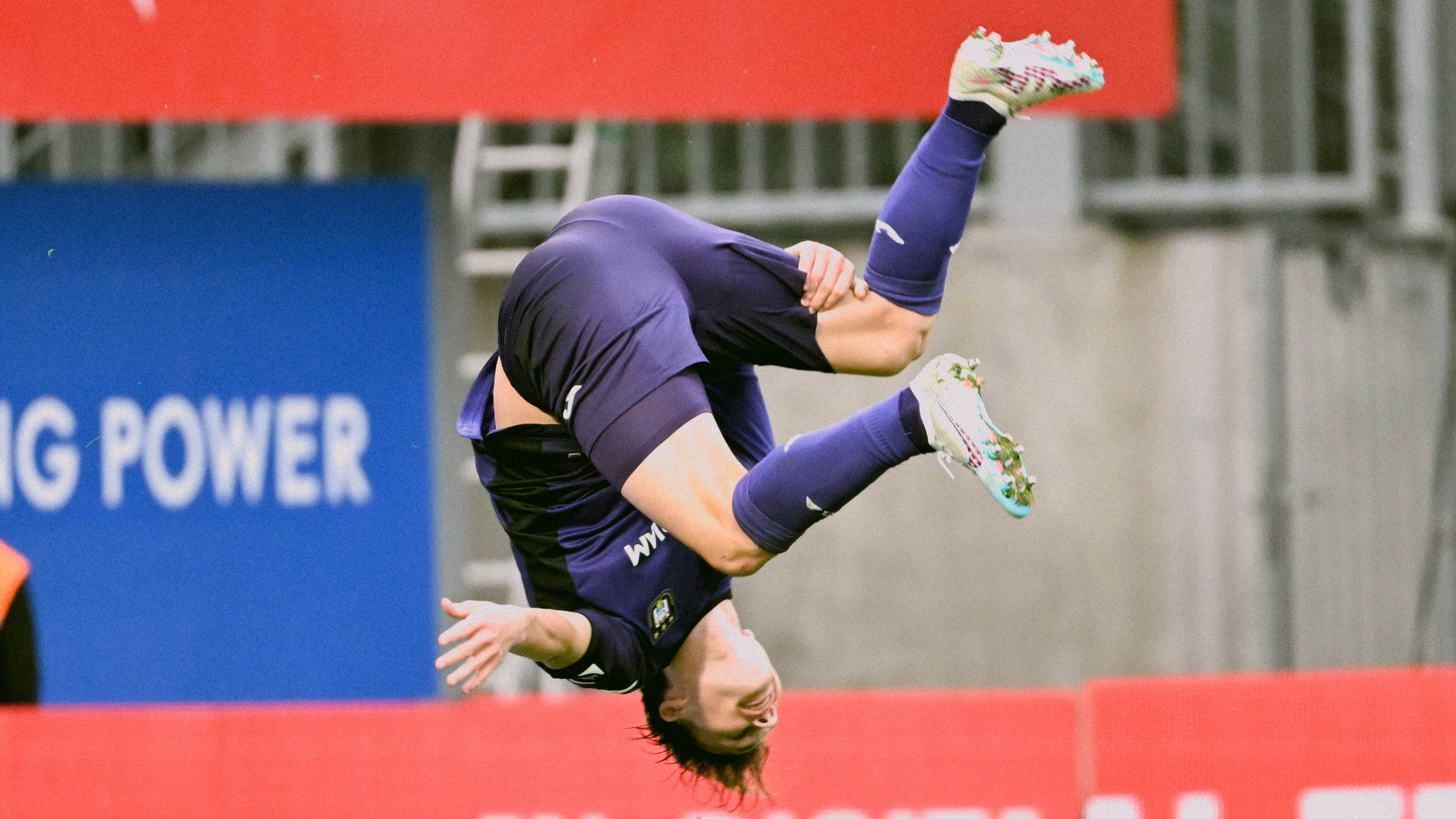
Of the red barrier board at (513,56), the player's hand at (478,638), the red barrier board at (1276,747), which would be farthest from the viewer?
the red barrier board at (513,56)

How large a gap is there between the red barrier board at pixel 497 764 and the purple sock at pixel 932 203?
1.37 m

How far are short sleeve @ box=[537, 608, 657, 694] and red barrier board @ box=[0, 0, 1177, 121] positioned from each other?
1923 mm

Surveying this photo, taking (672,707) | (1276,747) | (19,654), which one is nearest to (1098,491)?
(1276,747)

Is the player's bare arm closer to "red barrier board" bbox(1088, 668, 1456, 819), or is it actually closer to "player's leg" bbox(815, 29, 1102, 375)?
"player's leg" bbox(815, 29, 1102, 375)

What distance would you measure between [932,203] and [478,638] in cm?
134

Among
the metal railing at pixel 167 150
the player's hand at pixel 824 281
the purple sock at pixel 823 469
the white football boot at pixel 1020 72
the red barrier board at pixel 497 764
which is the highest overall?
the white football boot at pixel 1020 72

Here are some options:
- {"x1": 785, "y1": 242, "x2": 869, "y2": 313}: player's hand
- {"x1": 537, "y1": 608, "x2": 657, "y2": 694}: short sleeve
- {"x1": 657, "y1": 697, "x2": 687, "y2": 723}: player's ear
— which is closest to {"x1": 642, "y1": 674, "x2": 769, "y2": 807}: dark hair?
{"x1": 657, "y1": 697, "x2": 687, "y2": 723}: player's ear

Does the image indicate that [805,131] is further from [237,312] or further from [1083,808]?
[1083,808]

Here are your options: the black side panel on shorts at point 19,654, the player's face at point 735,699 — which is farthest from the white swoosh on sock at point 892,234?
the black side panel on shorts at point 19,654

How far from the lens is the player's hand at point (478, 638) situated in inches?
137

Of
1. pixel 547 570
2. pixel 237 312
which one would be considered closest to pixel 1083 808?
pixel 547 570

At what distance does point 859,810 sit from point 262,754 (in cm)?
157

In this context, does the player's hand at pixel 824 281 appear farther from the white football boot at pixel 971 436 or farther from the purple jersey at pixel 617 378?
the white football boot at pixel 971 436

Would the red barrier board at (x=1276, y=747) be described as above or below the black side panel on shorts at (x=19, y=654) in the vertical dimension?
below
